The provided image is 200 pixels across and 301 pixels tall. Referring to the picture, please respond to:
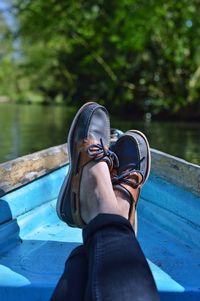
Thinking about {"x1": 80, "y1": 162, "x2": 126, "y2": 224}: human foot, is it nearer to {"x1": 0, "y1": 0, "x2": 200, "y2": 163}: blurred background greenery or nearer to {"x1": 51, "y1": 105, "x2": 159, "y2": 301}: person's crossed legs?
{"x1": 51, "y1": 105, "x2": 159, "y2": 301}: person's crossed legs

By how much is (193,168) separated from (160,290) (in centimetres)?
64

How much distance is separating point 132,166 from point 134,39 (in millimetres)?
12221

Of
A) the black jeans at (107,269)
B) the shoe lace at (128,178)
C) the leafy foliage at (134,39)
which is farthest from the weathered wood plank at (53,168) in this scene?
the leafy foliage at (134,39)

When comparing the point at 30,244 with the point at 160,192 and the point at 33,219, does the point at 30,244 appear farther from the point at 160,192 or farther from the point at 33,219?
the point at 160,192

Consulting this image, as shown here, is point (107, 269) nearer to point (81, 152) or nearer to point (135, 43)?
point (81, 152)

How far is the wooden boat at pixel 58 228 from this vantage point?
4.49ft

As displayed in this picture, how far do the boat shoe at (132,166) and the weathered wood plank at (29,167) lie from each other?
36 cm

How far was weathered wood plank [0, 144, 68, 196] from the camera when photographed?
174 cm

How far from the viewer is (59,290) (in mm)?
1157

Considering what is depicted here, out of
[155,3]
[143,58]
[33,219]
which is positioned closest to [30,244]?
[33,219]

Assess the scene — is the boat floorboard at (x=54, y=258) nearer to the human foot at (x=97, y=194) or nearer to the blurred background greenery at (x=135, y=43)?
the human foot at (x=97, y=194)

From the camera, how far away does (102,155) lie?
5.30 feet

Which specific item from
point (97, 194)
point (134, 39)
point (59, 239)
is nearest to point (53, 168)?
point (59, 239)

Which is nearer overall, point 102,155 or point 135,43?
point 102,155
